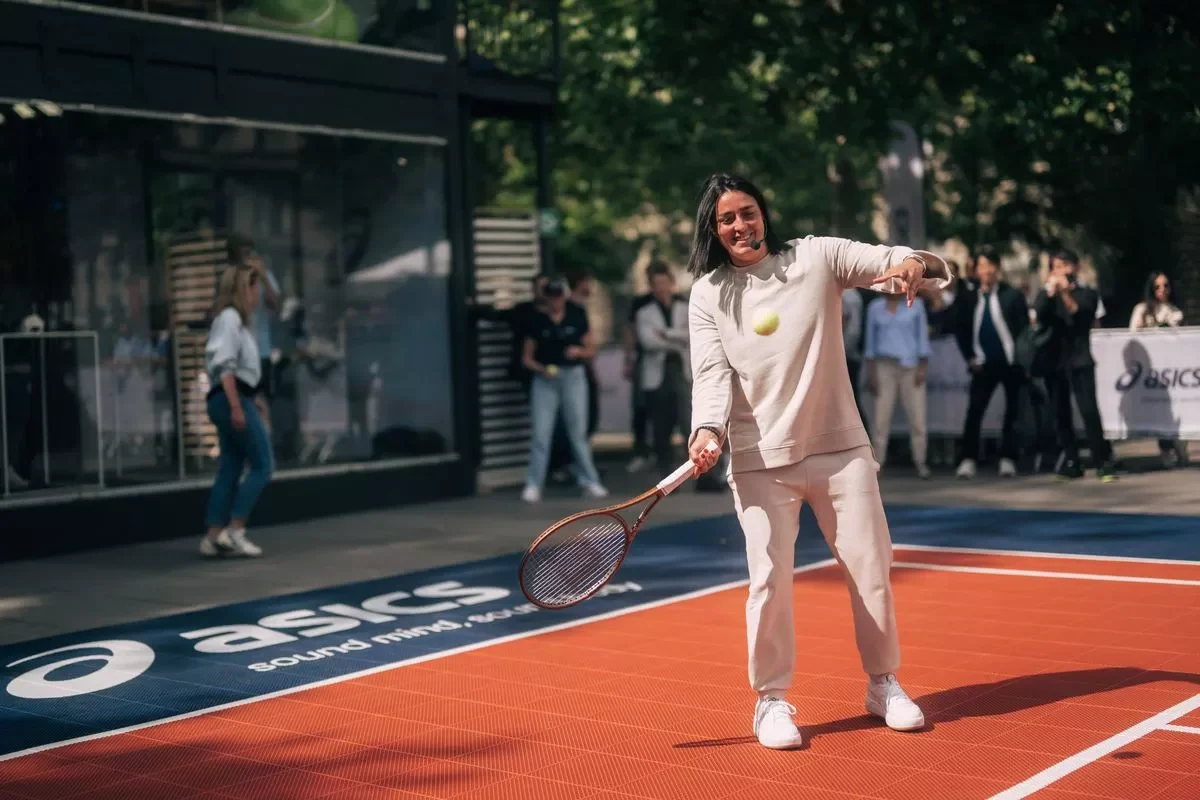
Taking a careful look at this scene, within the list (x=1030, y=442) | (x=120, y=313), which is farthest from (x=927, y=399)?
(x=120, y=313)

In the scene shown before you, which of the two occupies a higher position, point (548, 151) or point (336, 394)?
point (548, 151)

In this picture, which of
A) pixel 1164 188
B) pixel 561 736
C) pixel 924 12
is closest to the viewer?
pixel 561 736

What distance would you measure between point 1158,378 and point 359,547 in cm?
Answer: 776

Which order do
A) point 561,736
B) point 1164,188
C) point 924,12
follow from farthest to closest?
point 1164,188 < point 924,12 < point 561,736

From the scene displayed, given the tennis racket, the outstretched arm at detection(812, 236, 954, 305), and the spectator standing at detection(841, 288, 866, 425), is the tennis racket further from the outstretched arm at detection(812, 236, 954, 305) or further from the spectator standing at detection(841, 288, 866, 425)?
the spectator standing at detection(841, 288, 866, 425)

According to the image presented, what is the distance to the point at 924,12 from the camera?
50.2 ft

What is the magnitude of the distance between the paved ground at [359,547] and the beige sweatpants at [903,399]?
1.33ft

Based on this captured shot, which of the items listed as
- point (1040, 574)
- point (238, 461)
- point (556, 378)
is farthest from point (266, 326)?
point (1040, 574)

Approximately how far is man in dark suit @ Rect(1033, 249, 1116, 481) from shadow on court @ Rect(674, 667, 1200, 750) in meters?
8.08

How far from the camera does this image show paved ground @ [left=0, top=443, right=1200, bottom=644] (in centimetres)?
973

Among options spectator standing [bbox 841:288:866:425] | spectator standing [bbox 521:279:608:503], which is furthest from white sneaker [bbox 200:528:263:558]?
spectator standing [bbox 841:288:866:425]

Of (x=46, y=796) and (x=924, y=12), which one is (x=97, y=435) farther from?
(x=924, y=12)

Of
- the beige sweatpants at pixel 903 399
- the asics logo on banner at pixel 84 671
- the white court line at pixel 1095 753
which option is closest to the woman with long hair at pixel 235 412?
the asics logo on banner at pixel 84 671

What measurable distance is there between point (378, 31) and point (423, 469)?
3.95 metres
